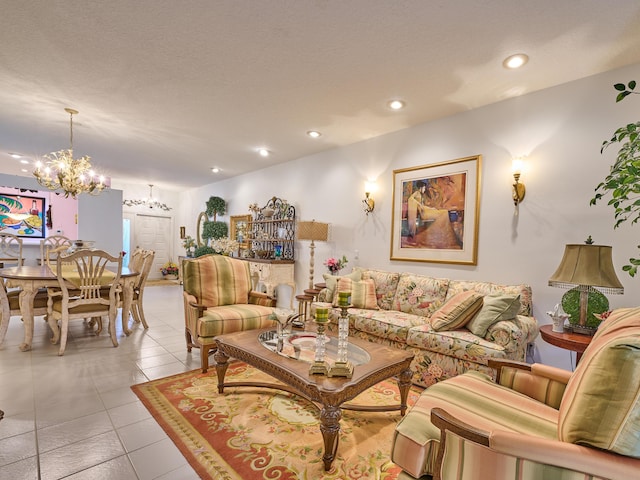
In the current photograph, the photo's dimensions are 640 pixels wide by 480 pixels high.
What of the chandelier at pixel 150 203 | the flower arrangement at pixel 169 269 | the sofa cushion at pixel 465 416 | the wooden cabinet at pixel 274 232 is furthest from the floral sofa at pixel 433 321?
the chandelier at pixel 150 203

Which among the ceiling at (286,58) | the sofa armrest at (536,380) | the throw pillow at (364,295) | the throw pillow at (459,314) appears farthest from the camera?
the throw pillow at (364,295)

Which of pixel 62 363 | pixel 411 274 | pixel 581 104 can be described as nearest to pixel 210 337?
pixel 62 363

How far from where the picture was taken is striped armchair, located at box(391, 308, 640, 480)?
35.6 inches

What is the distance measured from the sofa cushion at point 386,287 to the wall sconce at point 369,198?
942mm

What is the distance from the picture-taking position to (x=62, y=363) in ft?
9.65

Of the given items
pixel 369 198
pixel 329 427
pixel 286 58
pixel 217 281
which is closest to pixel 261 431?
pixel 329 427

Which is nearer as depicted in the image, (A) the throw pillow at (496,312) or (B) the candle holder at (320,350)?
(B) the candle holder at (320,350)

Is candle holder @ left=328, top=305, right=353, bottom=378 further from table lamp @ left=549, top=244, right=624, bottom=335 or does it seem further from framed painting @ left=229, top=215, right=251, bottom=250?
framed painting @ left=229, top=215, right=251, bottom=250

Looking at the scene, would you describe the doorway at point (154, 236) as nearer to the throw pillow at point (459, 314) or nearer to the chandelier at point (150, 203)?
the chandelier at point (150, 203)

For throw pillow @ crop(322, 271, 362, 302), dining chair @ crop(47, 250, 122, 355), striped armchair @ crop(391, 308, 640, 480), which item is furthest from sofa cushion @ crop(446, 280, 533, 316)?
dining chair @ crop(47, 250, 122, 355)

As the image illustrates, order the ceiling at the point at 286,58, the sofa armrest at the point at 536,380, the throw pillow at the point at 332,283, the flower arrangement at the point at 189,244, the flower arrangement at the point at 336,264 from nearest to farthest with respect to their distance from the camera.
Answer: the sofa armrest at the point at 536,380, the ceiling at the point at 286,58, the throw pillow at the point at 332,283, the flower arrangement at the point at 336,264, the flower arrangement at the point at 189,244

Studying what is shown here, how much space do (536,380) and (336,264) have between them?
9.44ft

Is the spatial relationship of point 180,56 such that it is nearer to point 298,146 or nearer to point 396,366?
point 298,146

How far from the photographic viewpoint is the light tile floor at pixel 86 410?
164 cm
